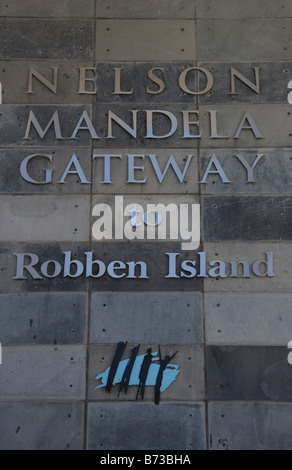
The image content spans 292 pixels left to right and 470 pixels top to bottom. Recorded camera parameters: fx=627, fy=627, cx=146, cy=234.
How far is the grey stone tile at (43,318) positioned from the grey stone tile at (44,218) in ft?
2.21

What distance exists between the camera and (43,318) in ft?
22.6

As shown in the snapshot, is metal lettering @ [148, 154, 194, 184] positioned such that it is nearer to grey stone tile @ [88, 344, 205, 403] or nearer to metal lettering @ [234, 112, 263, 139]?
metal lettering @ [234, 112, 263, 139]

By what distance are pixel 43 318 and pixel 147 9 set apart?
4053 millimetres

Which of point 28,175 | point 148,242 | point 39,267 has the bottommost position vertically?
point 39,267

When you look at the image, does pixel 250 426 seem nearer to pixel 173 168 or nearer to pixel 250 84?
pixel 173 168

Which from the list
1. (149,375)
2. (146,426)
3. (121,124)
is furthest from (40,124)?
(146,426)

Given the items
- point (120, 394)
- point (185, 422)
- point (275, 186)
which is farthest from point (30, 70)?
point (185, 422)

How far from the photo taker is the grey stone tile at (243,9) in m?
7.85

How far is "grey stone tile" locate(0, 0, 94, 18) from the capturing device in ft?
25.8

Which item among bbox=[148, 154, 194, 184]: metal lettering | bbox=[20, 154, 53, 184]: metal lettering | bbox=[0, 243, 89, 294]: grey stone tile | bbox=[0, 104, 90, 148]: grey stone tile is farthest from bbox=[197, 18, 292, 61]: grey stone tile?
bbox=[0, 243, 89, 294]: grey stone tile

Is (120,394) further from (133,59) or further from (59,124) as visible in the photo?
(133,59)

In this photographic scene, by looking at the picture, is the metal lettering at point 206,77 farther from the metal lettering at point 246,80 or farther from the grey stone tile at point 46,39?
the grey stone tile at point 46,39

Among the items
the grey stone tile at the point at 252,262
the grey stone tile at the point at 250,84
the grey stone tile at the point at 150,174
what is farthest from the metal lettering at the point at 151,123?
the grey stone tile at the point at 252,262

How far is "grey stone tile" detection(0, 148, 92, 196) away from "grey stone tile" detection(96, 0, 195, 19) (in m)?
1.87
